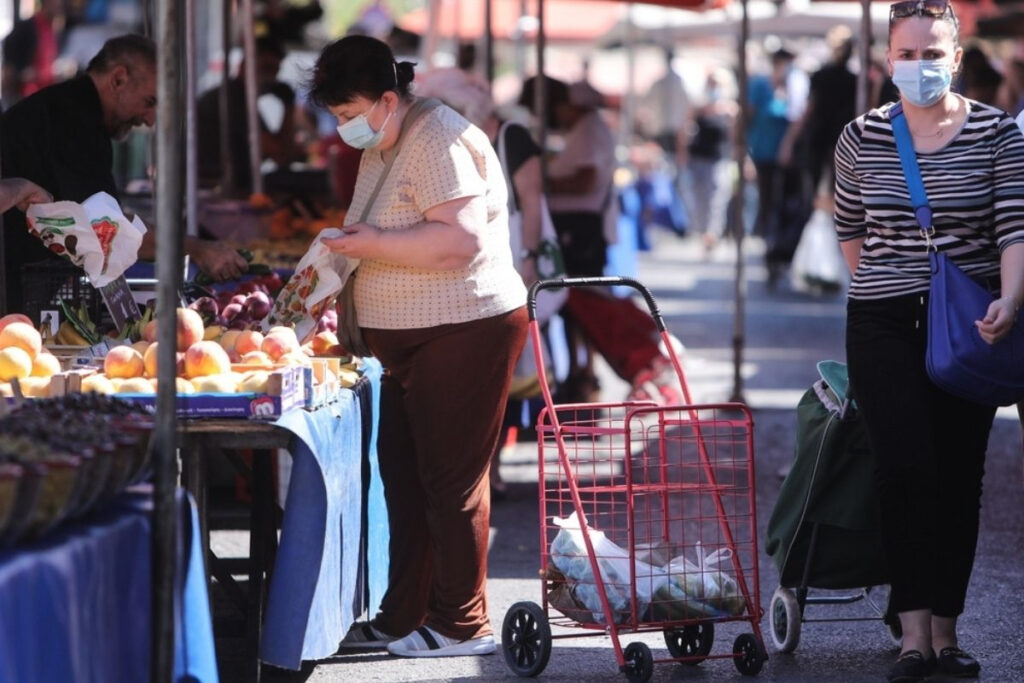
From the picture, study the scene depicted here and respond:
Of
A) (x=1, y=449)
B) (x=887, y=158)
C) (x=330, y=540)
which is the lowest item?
(x=330, y=540)

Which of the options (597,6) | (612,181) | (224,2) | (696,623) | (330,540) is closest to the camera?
(330,540)

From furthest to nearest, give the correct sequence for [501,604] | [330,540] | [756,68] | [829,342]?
[756,68]
[829,342]
[501,604]
[330,540]

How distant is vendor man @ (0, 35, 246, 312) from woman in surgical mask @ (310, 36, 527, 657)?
2.96 feet

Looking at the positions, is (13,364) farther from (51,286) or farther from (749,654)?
(749,654)

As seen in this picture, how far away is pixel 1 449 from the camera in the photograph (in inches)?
140

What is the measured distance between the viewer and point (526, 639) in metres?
5.39

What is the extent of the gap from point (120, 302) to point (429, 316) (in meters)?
0.95

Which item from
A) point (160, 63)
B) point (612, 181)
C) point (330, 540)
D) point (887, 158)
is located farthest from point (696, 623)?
point (612, 181)

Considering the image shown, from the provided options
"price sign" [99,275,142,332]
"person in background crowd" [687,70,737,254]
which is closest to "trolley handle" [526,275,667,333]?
"price sign" [99,275,142,332]

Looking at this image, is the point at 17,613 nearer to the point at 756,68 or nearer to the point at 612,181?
the point at 612,181

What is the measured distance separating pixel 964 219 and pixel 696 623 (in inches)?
54.3

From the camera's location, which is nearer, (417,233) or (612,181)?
(417,233)

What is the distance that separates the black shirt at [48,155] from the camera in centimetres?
591

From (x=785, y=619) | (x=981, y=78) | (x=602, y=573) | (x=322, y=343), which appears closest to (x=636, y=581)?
(x=602, y=573)
